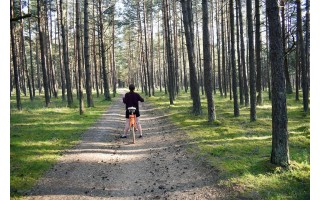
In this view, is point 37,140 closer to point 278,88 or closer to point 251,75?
point 278,88

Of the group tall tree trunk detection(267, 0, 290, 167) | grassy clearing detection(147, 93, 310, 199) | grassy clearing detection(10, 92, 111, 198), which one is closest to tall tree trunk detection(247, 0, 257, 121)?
grassy clearing detection(147, 93, 310, 199)

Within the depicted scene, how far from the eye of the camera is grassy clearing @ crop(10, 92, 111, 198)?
702cm

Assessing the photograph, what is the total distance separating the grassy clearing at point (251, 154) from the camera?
5836 millimetres

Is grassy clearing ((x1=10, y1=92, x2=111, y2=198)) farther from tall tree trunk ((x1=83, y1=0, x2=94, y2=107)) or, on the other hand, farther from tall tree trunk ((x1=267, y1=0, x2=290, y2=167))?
tall tree trunk ((x1=267, y1=0, x2=290, y2=167))

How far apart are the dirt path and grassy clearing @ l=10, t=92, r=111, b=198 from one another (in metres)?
0.38

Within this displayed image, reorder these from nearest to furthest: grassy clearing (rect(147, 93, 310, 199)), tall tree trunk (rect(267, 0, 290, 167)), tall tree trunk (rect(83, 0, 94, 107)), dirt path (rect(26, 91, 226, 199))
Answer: grassy clearing (rect(147, 93, 310, 199))
dirt path (rect(26, 91, 226, 199))
tall tree trunk (rect(267, 0, 290, 167))
tall tree trunk (rect(83, 0, 94, 107))

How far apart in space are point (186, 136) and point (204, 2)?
22.7 feet

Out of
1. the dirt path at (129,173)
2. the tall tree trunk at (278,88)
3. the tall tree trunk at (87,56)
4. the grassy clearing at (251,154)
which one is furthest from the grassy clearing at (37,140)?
the tall tree trunk at (278,88)

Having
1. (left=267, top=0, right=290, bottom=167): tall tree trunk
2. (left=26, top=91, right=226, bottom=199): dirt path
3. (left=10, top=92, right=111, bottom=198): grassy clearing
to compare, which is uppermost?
A: (left=267, top=0, right=290, bottom=167): tall tree trunk

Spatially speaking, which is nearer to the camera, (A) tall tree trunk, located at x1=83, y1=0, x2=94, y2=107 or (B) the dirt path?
(B) the dirt path

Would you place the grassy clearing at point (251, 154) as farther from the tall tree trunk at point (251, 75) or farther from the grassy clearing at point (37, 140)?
the grassy clearing at point (37, 140)

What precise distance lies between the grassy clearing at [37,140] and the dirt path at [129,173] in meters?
0.38

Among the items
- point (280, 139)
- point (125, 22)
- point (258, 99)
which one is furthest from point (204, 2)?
point (125, 22)

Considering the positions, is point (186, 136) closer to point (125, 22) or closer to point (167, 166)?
point (167, 166)
